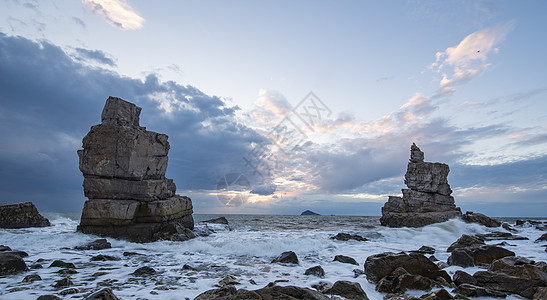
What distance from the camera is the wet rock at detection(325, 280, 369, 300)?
6.12m

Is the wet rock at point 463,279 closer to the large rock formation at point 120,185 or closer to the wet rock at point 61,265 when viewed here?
the wet rock at point 61,265

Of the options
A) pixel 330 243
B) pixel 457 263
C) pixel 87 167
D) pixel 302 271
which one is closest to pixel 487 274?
pixel 457 263

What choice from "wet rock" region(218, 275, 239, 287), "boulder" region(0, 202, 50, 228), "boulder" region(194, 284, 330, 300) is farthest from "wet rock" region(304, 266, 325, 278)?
"boulder" region(0, 202, 50, 228)

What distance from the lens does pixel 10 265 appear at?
793 centimetres

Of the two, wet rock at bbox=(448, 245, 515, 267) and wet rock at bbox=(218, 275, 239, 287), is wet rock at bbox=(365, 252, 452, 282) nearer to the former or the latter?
wet rock at bbox=(448, 245, 515, 267)

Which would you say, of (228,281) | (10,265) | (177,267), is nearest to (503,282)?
(228,281)

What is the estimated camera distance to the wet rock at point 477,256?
30.7 ft

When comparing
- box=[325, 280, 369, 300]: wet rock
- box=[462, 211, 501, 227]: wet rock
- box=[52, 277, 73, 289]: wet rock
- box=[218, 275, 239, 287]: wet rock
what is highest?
box=[52, 277, 73, 289]: wet rock

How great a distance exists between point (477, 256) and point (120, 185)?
20.1m

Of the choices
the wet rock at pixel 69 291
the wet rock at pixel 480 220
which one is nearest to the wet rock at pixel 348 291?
the wet rock at pixel 69 291

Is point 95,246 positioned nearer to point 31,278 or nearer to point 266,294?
point 31,278

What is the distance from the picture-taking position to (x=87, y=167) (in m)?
17.5

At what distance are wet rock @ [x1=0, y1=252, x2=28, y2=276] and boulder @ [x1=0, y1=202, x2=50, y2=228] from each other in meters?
16.8

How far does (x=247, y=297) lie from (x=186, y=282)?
4.11m
